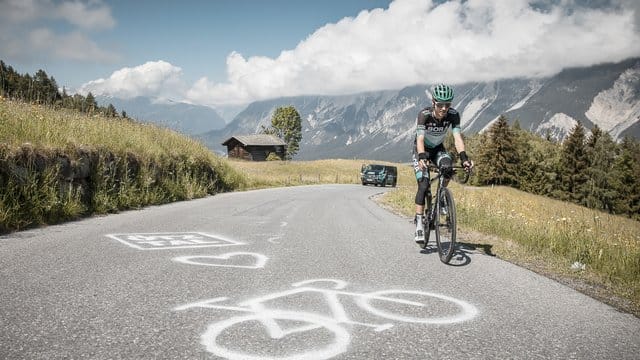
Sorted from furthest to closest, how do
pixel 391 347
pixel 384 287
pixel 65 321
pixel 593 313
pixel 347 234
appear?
pixel 347 234 < pixel 384 287 < pixel 593 313 < pixel 65 321 < pixel 391 347

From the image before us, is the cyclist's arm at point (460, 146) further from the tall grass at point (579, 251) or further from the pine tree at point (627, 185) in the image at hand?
the pine tree at point (627, 185)

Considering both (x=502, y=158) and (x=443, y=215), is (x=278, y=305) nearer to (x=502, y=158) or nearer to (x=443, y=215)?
(x=443, y=215)

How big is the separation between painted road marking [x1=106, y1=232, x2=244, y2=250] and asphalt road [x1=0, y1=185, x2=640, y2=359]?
0.05 m

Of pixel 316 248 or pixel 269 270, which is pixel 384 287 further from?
pixel 316 248

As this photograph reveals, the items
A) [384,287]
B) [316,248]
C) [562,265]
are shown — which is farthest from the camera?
[316,248]

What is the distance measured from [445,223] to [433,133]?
53.4 inches

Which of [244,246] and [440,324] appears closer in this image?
[440,324]

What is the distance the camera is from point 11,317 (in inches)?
136

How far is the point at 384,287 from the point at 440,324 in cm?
118

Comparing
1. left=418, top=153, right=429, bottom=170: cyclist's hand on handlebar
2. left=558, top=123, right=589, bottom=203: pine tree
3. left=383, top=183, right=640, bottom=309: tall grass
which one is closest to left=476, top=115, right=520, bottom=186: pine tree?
left=558, top=123, right=589, bottom=203: pine tree

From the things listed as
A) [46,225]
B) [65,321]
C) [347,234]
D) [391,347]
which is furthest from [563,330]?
[46,225]

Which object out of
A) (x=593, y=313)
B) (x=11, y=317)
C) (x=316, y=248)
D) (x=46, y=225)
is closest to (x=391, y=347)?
(x=593, y=313)

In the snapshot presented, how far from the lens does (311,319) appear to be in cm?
376

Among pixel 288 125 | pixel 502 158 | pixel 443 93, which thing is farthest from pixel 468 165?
pixel 288 125
